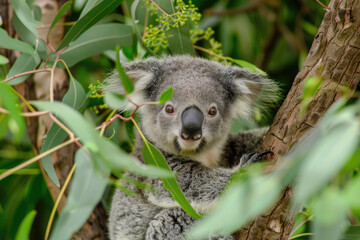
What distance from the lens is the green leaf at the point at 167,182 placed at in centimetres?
206

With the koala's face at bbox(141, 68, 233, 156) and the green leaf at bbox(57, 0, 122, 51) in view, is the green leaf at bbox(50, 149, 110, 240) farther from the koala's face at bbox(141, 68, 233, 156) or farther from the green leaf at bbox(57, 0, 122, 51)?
the green leaf at bbox(57, 0, 122, 51)

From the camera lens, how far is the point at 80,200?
4.82 feet

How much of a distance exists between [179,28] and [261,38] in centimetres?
265

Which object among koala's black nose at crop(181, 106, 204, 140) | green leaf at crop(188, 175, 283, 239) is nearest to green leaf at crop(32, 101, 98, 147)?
green leaf at crop(188, 175, 283, 239)

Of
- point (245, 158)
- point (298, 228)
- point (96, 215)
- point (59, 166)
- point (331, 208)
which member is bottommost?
point (96, 215)

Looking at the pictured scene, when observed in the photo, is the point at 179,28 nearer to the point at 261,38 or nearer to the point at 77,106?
the point at 77,106

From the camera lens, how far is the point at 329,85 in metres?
2.06

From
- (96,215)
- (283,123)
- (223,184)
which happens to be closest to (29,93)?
(96,215)

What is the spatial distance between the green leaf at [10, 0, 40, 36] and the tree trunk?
1424 millimetres

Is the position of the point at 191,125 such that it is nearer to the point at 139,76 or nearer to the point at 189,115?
the point at 189,115

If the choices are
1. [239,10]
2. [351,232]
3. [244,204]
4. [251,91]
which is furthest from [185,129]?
[239,10]

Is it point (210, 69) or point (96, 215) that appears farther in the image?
point (96, 215)

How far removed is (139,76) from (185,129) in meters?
0.60

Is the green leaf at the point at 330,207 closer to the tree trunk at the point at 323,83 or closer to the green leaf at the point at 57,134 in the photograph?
the tree trunk at the point at 323,83
